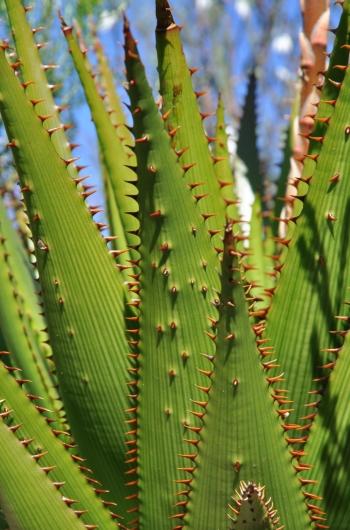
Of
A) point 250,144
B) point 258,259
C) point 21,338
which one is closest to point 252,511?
point 21,338

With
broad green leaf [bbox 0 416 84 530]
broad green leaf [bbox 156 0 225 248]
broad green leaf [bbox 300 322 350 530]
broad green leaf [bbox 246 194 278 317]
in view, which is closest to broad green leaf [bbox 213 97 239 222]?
broad green leaf [bbox 246 194 278 317]

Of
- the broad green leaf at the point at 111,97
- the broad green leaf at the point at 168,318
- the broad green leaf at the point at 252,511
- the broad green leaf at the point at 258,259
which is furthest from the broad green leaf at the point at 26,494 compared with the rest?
the broad green leaf at the point at 111,97

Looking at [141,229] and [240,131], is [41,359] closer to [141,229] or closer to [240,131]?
[141,229]

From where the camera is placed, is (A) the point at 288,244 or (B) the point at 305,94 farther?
(B) the point at 305,94

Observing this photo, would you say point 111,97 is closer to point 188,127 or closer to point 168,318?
point 188,127

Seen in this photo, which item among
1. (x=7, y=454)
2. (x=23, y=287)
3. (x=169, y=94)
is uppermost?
(x=169, y=94)

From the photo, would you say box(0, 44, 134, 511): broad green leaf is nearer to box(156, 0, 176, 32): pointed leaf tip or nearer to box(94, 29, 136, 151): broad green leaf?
box(156, 0, 176, 32): pointed leaf tip

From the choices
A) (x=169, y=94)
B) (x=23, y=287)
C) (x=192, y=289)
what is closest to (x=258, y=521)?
(x=192, y=289)
